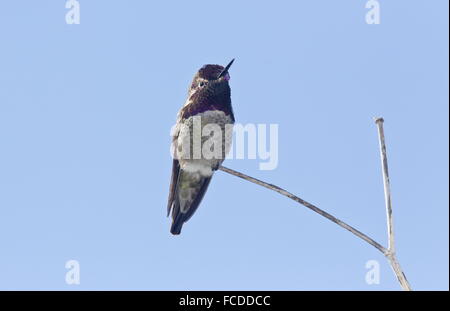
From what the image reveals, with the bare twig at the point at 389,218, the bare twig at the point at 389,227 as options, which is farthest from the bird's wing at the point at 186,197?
the bare twig at the point at 389,218

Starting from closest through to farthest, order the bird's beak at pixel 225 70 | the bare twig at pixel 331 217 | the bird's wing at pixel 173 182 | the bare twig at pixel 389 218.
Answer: the bare twig at pixel 389 218 < the bare twig at pixel 331 217 < the bird's wing at pixel 173 182 < the bird's beak at pixel 225 70

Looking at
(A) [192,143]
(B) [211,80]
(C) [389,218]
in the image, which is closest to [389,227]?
(C) [389,218]

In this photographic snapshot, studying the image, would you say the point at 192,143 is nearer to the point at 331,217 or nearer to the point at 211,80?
the point at 211,80

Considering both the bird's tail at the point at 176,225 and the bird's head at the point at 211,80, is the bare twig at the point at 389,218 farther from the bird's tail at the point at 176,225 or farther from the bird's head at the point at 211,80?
the bird's head at the point at 211,80

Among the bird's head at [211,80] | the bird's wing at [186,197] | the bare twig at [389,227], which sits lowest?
the bare twig at [389,227]

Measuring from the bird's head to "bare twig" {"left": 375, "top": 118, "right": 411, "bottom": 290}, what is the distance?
4474 millimetres

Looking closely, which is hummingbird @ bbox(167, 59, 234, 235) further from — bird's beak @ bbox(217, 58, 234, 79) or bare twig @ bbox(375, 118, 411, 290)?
bare twig @ bbox(375, 118, 411, 290)

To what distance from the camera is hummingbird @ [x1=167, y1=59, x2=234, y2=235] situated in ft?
26.1

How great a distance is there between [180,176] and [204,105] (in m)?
0.91

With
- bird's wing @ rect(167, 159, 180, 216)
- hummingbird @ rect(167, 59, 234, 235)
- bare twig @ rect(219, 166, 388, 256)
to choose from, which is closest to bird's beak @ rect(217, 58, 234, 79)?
hummingbird @ rect(167, 59, 234, 235)

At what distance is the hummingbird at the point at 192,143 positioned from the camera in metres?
7.95

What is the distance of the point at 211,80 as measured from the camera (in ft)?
27.5
